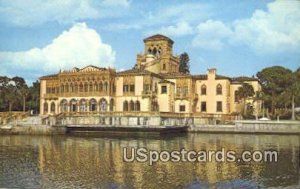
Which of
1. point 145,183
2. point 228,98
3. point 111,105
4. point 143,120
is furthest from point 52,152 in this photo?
point 228,98

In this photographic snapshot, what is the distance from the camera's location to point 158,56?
2244 inches

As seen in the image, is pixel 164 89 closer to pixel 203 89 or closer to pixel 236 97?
pixel 203 89

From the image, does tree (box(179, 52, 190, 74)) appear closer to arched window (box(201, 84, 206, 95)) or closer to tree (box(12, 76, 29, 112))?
arched window (box(201, 84, 206, 95))

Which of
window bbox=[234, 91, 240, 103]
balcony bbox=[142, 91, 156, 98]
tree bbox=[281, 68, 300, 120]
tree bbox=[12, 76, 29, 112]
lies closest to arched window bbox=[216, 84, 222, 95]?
window bbox=[234, 91, 240, 103]

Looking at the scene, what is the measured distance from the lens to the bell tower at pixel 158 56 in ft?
182

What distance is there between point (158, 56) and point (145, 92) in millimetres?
10223

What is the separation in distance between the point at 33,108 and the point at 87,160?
3802cm

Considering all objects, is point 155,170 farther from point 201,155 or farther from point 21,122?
point 21,122

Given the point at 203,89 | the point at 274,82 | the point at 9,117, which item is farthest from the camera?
the point at 203,89

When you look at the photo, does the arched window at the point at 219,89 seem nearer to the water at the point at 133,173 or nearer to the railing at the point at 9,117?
the railing at the point at 9,117

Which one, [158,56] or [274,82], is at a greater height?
[158,56]

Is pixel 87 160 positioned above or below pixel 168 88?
below

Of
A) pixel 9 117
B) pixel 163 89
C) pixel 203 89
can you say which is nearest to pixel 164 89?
pixel 163 89

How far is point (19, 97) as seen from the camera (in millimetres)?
51875
